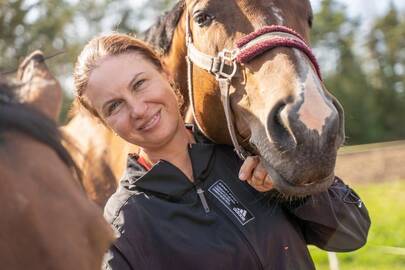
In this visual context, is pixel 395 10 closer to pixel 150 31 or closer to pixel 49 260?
pixel 150 31

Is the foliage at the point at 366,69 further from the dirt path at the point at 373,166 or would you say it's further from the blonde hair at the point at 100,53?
the blonde hair at the point at 100,53

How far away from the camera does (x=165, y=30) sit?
9.58ft

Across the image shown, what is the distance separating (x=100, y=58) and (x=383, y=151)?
33.3 ft

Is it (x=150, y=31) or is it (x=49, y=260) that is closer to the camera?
(x=49, y=260)

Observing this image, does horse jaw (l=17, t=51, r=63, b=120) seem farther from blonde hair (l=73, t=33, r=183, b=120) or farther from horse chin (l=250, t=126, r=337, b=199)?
horse chin (l=250, t=126, r=337, b=199)

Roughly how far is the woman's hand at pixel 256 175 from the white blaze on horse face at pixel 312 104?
0.27 m

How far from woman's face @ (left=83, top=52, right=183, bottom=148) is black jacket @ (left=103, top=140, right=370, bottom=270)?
118 millimetres

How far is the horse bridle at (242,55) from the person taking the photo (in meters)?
2.16

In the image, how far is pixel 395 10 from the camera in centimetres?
2577

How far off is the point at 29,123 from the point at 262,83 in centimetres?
118

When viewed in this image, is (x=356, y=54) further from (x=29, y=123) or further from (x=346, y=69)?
(x=29, y=123)

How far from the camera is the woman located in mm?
1971

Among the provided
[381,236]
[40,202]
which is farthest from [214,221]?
[381,236]

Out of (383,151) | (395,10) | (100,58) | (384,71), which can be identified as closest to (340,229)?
(100,58)
